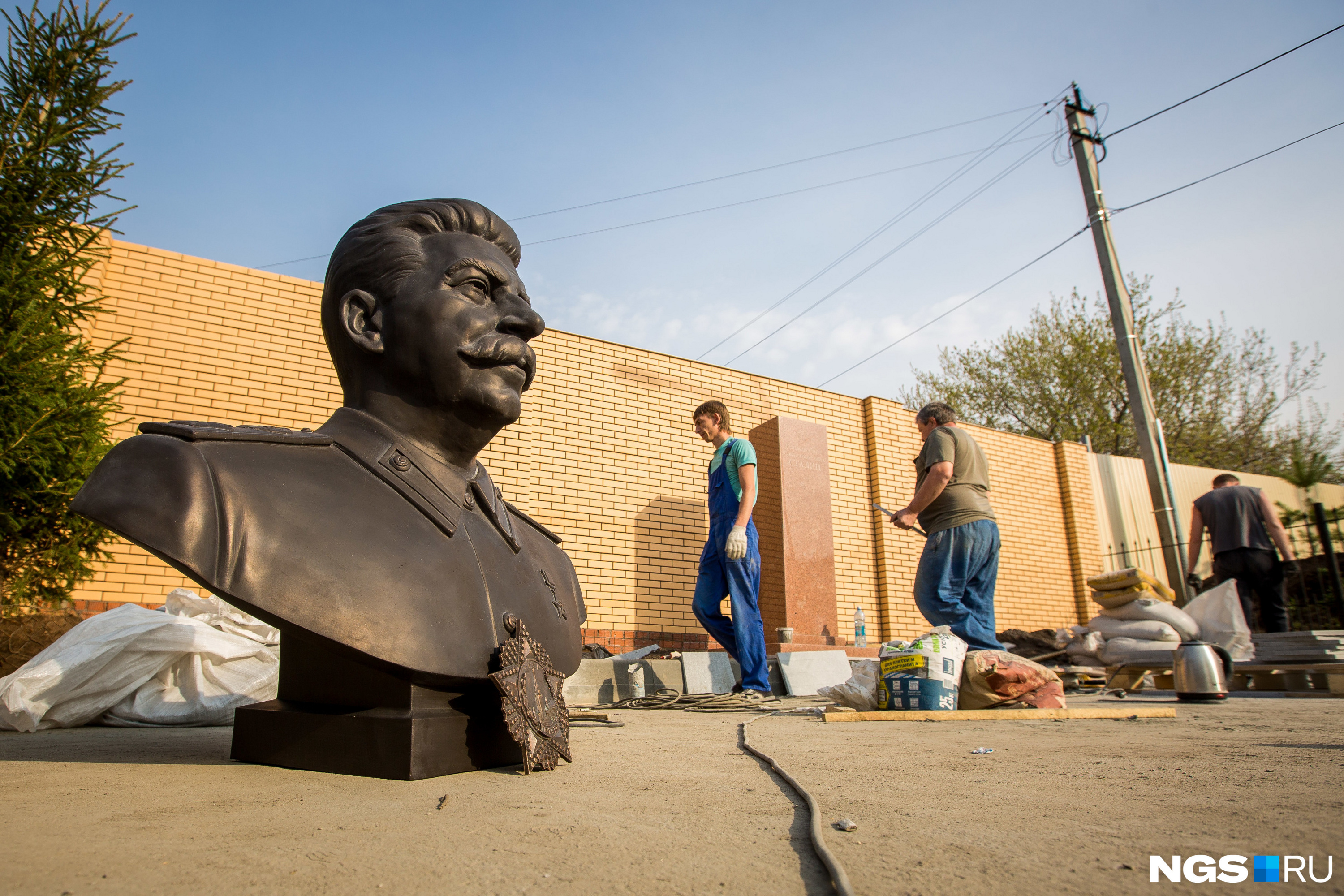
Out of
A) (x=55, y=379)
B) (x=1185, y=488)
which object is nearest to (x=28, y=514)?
(x=55, y=379)

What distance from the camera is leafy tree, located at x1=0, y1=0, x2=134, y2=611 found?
3.83 m

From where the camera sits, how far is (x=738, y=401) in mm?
8227

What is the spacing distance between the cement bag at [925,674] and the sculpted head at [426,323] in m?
2.29

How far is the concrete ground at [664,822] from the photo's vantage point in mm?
850

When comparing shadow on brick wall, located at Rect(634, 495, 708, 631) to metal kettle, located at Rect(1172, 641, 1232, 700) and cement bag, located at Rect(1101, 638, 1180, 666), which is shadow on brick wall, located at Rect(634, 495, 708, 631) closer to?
cement bag, located at Rect(1101, 638, 1180, 666)

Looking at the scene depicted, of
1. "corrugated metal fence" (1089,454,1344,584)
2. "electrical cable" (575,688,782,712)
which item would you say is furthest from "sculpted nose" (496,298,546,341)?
"corrugated metal fence" (1089,454,1344,584)

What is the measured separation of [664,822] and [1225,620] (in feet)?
23.0

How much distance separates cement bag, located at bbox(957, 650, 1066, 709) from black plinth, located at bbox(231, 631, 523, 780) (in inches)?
98.3

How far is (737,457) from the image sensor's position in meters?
5.29

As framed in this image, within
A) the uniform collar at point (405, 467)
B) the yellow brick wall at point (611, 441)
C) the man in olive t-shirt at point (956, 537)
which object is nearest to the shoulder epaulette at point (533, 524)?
the uniform collar at point (405, 467)

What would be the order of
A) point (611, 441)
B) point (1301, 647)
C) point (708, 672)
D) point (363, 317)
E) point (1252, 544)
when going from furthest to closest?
point (611, 441), point (1252, 544), point (708, 672), point (1301, 647), point (363, 317)

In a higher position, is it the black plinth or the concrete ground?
the black plinth

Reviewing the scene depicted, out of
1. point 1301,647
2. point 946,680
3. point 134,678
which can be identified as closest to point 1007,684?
point 946,680

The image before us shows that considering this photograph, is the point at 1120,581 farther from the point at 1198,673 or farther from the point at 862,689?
the point at 862,689
